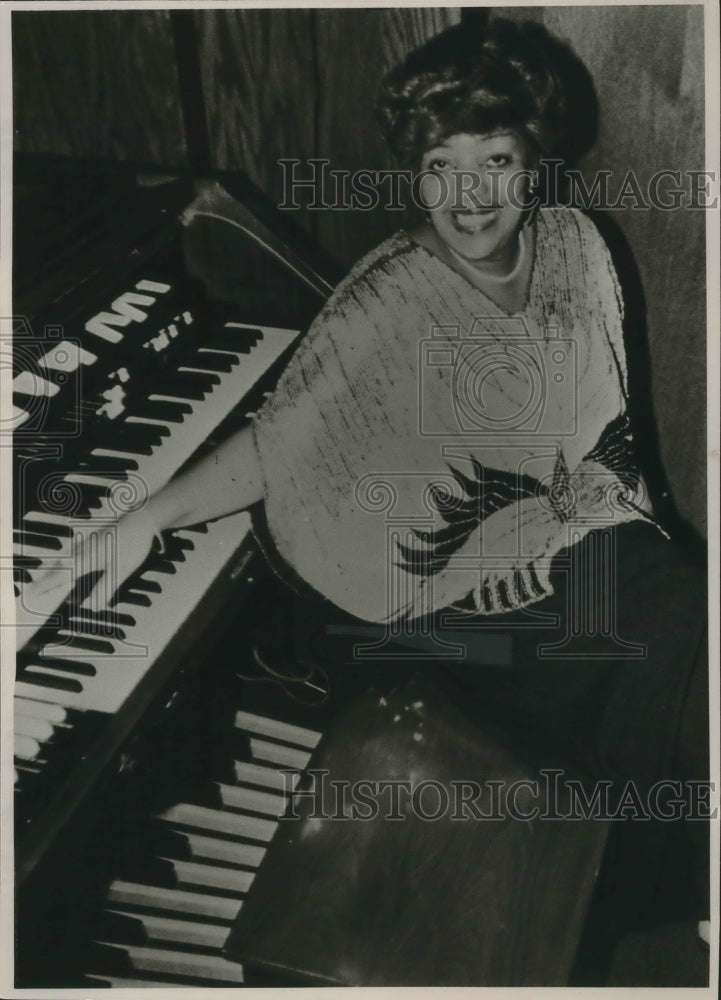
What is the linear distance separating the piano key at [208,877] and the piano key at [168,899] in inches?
0.5

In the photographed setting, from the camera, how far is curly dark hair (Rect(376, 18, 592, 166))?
1.37m

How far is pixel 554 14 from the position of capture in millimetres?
1384

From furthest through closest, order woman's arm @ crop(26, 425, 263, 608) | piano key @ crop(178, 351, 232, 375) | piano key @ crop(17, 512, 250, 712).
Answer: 1. piano key @ crop(178, 351, 232, 375)
2. woman's arm @ crop(26, 425, 263, 608)
3. piano key @ crop(17, 512, 250, 712)

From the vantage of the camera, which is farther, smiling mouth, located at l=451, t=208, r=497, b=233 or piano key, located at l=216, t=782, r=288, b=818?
smiling mouth, located at l=451, t=208, r=497, b=233

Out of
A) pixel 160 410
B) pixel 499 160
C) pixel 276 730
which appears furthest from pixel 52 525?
pixel 499 160

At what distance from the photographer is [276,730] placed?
52.2 inches

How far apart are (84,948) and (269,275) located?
40.2 inches

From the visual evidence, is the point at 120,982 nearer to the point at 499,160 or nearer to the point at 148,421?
the point at 148,421

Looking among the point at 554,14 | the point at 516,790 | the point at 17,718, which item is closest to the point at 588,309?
the point at 554,14

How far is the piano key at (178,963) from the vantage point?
1266mm

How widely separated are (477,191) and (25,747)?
102cm

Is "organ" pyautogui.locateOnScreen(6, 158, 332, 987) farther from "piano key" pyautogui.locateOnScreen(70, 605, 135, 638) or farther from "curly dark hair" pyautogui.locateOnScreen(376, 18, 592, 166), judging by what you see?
"curly dark hair" pyautogui.locateOnScreen(376, 18, 592, 166)

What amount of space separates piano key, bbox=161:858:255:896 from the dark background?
35.4 inches

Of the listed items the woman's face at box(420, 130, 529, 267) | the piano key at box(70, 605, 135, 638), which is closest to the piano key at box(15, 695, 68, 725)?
the piano key at box(70, 605, 135, 638)
